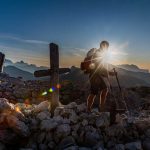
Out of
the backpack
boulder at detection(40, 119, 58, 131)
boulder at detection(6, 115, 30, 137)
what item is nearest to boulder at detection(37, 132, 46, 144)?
boulder at detection(40, 119, 58, 131)

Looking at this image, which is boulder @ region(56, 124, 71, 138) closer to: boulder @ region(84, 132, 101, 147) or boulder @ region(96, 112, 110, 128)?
boulder @ region(84, 132, 101, 147)

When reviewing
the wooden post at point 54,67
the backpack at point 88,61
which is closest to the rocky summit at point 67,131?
the wooden post at point 54,67

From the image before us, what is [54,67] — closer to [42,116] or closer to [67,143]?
[42,116]

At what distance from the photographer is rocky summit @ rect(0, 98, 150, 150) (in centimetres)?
1047

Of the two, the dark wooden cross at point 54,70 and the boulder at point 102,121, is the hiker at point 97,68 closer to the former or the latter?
the boulder at point 102,121

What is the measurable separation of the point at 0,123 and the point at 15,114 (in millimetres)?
705

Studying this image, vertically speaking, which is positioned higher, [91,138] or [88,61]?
[88,61]

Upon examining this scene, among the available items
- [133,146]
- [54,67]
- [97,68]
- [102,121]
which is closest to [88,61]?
[97,68]

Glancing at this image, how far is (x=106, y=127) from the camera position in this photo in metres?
11.3

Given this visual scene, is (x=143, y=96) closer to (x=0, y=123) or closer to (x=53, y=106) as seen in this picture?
(x=53, y=106)

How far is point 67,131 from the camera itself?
10820mm

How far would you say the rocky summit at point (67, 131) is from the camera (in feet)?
34.3

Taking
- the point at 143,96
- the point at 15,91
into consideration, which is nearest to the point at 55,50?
the point at 15,91

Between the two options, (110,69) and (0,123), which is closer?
(0,123)
